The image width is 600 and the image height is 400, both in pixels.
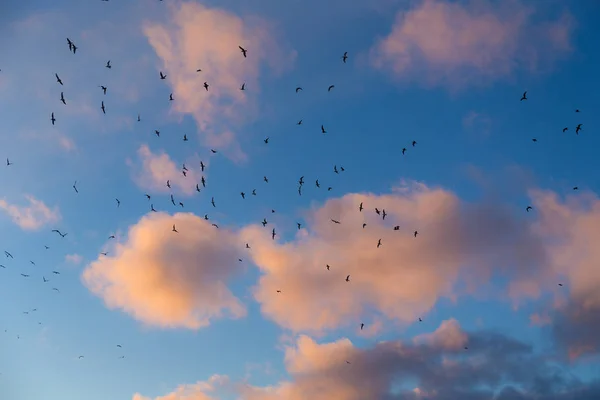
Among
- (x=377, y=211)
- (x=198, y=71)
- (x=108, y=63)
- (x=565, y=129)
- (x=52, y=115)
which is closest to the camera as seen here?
(x=52, y=115)

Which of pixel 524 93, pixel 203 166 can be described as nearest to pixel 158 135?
pixel 203 166

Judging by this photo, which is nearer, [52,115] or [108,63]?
[52,115]

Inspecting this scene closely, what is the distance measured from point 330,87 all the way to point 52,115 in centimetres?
3933

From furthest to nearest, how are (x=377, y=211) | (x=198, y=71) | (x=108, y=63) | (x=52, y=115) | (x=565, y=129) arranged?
1. (x=377, y=211)
2. (x=565, y=129)
3. (x=198, y=71)
4. (x=108, y=63)
5. (x=52, y=115)

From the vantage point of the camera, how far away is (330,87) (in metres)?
66.6

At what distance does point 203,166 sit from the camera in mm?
74312

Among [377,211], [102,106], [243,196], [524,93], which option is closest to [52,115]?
[102,106]

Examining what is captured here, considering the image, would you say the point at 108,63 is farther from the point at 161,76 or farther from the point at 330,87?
the point at 330,87

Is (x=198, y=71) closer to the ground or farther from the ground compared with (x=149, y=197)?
farther from the ground

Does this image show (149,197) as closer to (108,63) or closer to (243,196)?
(243,196)

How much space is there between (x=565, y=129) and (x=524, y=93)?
9.28 meters

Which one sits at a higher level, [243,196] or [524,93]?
[524,93]

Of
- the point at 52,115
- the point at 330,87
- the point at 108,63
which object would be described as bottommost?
the point at 52,115

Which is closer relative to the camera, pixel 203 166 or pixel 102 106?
pixel 102 106
